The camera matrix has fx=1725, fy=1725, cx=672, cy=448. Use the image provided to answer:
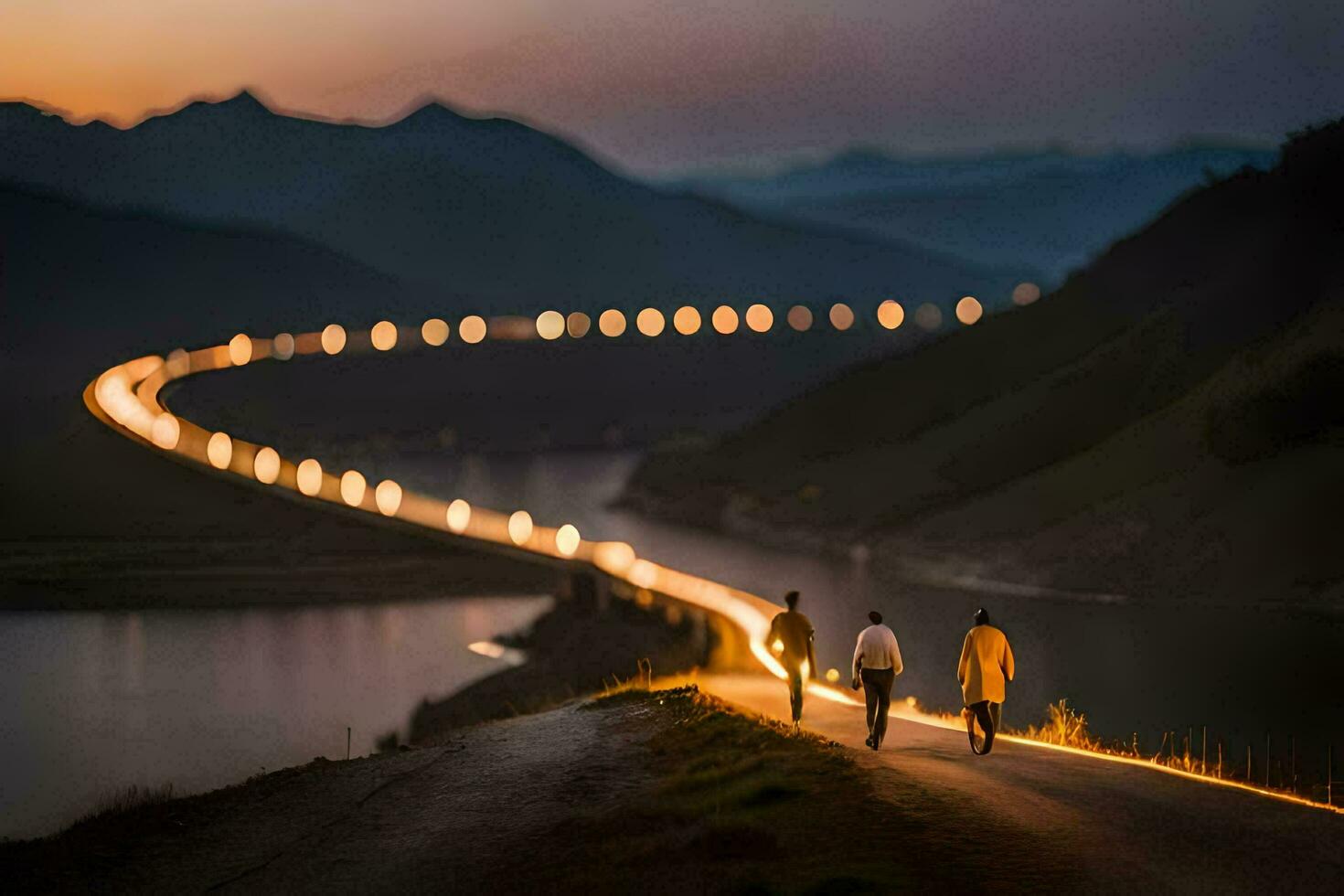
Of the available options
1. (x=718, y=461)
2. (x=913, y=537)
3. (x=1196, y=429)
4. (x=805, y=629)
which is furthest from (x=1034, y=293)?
(x=805, y=629)

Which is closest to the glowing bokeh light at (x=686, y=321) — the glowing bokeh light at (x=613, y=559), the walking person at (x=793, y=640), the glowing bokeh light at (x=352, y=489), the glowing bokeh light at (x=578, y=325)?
the glowing bokeh light at (x=578, y=325)

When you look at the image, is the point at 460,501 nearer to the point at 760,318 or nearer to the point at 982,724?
the point at 760,318

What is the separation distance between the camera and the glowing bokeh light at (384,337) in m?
127

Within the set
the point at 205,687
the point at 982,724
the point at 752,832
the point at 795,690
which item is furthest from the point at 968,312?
the point at 752,832

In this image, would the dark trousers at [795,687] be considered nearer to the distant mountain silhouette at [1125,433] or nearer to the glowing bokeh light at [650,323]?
the distant mountain silhouette at [1125,433]

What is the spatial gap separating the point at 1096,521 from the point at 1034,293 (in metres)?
64.1

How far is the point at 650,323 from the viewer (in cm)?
13175

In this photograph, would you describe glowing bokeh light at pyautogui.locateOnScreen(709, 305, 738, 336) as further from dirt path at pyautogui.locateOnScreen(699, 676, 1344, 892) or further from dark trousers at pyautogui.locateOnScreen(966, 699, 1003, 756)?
dark trousers at pyautogui.locateOnScreen(966, 699, 1003, 756)

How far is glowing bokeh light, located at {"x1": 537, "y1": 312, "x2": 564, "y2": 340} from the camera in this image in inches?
5162

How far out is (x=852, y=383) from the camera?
144875 millimetres

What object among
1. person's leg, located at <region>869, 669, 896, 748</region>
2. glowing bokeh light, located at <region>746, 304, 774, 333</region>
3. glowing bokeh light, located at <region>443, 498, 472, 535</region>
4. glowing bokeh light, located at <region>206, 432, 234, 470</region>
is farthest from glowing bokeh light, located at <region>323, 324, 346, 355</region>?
person's leg, located at <region>869, 669, 896, 748</region>

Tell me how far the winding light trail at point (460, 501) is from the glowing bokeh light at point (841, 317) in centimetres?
10

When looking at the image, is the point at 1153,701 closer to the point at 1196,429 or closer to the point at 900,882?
the point at 1196,429

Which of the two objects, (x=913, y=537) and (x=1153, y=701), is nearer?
(x=1153, y=701)
